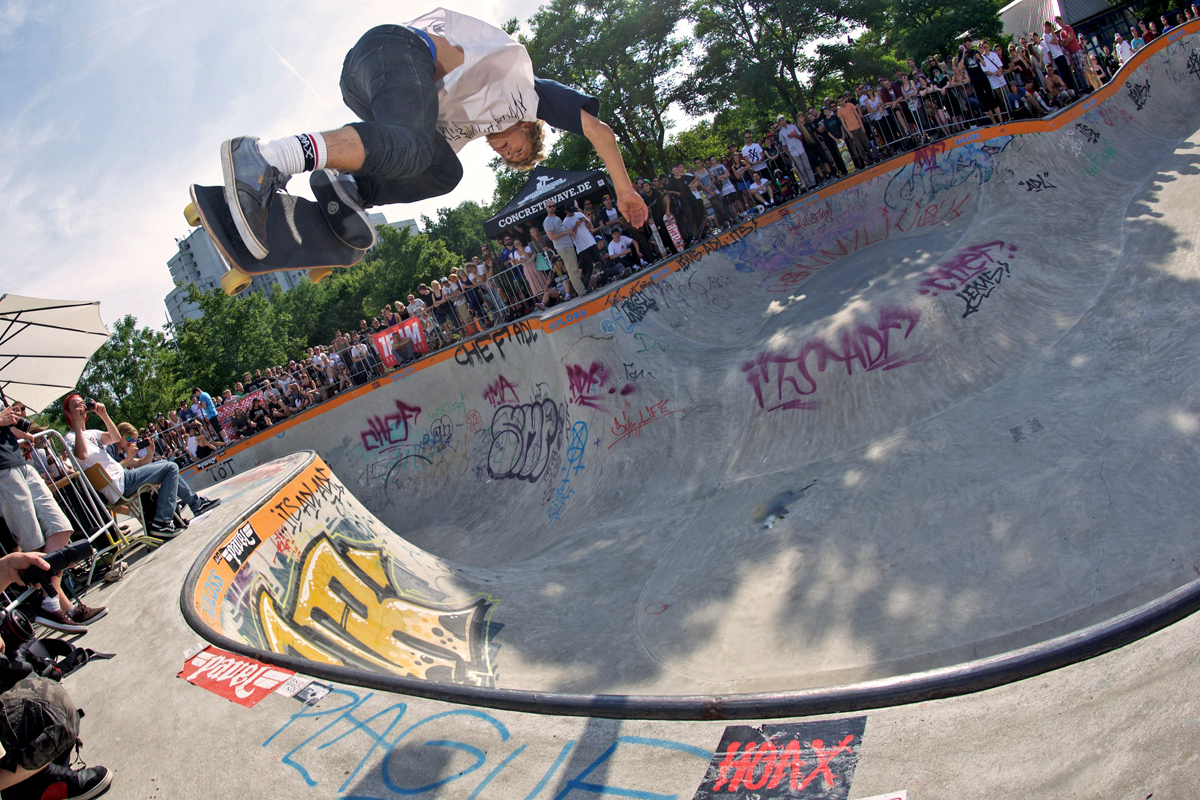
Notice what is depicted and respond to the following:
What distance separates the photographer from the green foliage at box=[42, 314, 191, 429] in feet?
103

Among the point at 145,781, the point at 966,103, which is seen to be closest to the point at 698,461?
the point at 145,781

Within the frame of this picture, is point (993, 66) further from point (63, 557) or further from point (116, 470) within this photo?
point (63, 557)

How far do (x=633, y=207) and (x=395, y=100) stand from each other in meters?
1.51

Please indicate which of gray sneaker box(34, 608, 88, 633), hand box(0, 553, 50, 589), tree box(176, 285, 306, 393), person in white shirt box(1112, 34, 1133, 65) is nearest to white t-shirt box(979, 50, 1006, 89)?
person in white shirt box(1112, 34, 1133, 65)

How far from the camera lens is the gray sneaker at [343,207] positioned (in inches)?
141

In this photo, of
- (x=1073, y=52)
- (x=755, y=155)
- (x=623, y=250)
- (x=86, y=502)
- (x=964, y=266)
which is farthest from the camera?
(x=1073, y=52)

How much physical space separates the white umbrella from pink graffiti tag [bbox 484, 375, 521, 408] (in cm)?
617

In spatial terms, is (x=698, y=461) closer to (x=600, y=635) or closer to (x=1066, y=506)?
(x=600, y=635)

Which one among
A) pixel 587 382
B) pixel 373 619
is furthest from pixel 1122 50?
pixel 373 619

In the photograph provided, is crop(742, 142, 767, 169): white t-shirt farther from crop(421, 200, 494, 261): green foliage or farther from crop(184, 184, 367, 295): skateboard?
crop(421, 200, 494, 261): green foliage

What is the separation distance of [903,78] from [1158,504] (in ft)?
38.9

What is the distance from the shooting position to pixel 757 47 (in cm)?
3247

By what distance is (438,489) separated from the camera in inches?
523


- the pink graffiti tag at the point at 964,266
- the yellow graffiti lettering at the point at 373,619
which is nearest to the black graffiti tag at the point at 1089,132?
the pink graffiti tag at the point at 964,266
